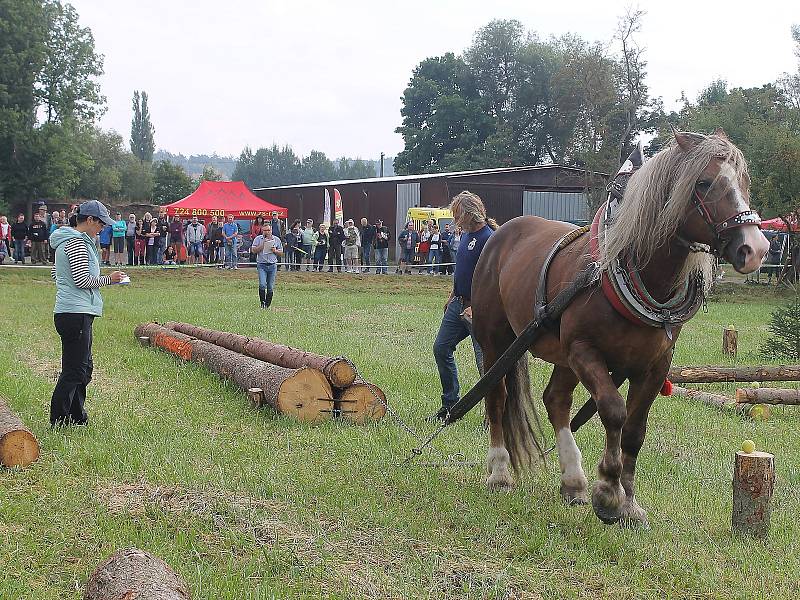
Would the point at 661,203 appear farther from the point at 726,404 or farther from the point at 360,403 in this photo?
the point at 726,404

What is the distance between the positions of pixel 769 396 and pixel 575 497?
3.50m

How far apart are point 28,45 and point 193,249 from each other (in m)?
20.1

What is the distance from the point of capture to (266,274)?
16.4m

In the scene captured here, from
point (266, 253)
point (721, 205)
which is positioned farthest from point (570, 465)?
point (266, 253)

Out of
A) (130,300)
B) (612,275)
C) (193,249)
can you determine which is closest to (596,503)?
(612,275)

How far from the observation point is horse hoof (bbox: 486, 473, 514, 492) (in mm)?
5809

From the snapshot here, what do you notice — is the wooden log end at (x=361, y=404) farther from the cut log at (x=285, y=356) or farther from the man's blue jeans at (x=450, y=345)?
the man's blue jeans at (x=450, y=345)

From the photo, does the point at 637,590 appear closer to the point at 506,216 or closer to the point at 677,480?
the point at 677,480

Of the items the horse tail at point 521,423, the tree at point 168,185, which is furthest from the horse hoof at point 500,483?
the tree at point 168,185

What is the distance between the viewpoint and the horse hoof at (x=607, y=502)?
4742 mm

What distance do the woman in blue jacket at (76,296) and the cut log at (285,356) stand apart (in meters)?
1.97

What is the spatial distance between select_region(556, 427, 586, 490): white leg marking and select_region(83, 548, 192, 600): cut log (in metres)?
2.78

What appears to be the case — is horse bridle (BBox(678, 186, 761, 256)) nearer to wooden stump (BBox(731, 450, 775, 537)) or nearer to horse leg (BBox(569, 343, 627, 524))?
horse leg (BBox(569, 343, 627, 524))

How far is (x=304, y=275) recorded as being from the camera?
84.9 feet
